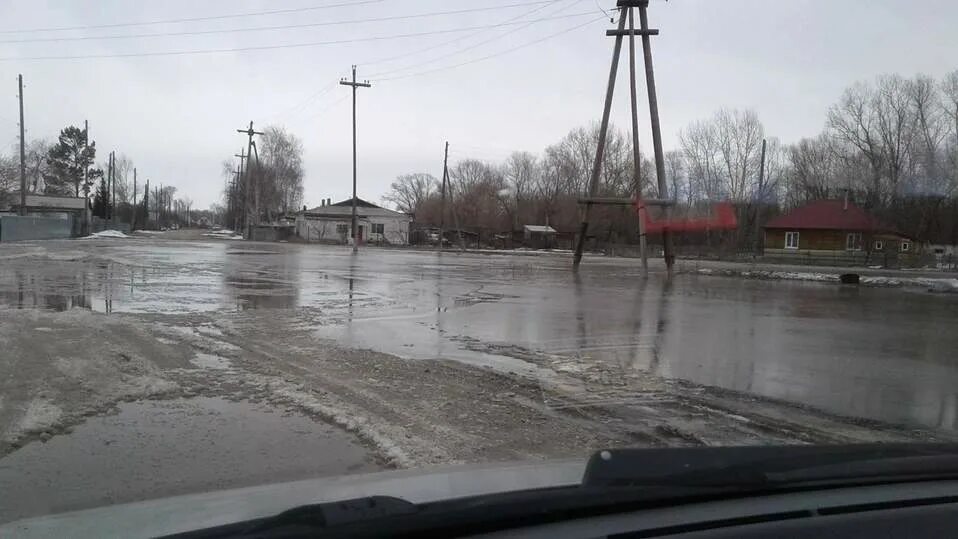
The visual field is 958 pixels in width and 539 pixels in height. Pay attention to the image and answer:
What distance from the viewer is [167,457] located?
484cm

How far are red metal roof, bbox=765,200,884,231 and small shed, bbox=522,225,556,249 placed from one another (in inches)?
978

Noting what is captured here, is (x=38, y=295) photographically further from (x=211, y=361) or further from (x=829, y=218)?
(x=829, y=218)

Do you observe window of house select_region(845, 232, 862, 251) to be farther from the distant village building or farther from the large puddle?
the distant village building

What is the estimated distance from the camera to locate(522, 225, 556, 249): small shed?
7994 centimetres

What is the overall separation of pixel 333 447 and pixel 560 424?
197 cm

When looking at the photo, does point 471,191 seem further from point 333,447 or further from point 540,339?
point 333,447

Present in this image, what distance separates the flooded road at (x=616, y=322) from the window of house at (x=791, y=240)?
39.3 m

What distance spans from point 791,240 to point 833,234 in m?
3.57

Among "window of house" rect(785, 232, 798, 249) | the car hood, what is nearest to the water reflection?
the car hood

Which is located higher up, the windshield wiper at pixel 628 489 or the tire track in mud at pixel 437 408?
the windshield wiper at pixel 628 489

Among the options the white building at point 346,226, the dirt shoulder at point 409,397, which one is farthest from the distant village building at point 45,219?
the dirt shoulder at point 409,397

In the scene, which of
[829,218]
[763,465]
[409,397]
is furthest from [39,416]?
[829,218]

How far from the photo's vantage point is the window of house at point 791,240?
204ft

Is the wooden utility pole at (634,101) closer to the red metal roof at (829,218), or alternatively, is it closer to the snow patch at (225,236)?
the red metal roof at (829,218)
